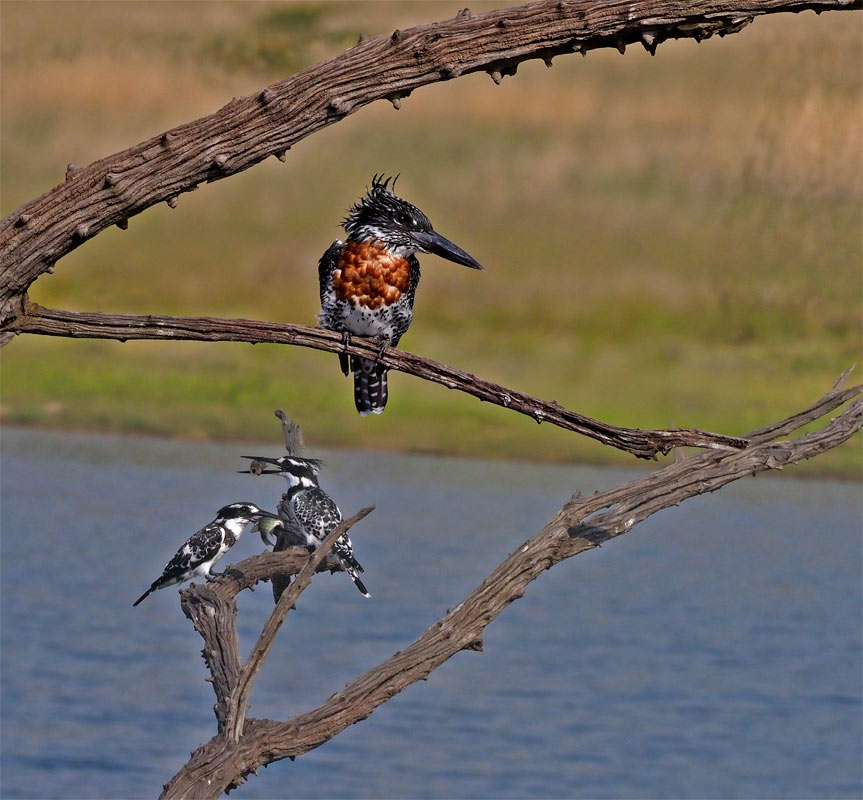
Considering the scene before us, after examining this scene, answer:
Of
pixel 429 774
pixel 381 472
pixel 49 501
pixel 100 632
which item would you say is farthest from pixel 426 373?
pixel 381 472

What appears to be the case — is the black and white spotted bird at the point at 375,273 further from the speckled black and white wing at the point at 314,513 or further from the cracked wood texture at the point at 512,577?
the cracked wood texture at the point at 512,577

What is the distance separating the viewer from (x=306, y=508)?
6.82 meters

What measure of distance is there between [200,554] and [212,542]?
116 mm

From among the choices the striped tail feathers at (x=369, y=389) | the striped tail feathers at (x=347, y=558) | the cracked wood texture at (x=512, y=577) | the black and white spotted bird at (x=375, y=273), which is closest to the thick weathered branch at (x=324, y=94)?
the black and white spotted bird at (x=375, y=273)

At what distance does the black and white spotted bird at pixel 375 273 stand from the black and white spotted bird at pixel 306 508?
0.52 metres

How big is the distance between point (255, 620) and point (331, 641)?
1.19 meters

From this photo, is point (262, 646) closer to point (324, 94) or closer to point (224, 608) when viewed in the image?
point (224, 608)

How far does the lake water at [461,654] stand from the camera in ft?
52.7

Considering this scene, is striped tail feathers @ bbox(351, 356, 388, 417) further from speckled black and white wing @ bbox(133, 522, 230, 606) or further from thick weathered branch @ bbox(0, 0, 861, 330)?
thick weathered branch @ bbox(0, 0, 861, 330)

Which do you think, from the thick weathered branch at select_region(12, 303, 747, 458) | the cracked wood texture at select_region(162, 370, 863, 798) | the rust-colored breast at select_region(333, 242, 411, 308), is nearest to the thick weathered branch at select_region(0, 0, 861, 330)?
the thick weathered branch at select_region(12, 303, 747, 458)

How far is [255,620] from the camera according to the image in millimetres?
19828

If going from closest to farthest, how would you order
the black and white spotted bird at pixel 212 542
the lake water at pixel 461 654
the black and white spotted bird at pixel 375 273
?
the black and white spotted bird at pixel 375 273 < the black and white spotted bird at pixel 212 542 < the lake water at pixel 461 654

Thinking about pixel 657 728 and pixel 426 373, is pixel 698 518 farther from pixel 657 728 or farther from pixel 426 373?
pixel 426 373

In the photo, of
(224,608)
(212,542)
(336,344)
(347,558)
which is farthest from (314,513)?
(336,344)
